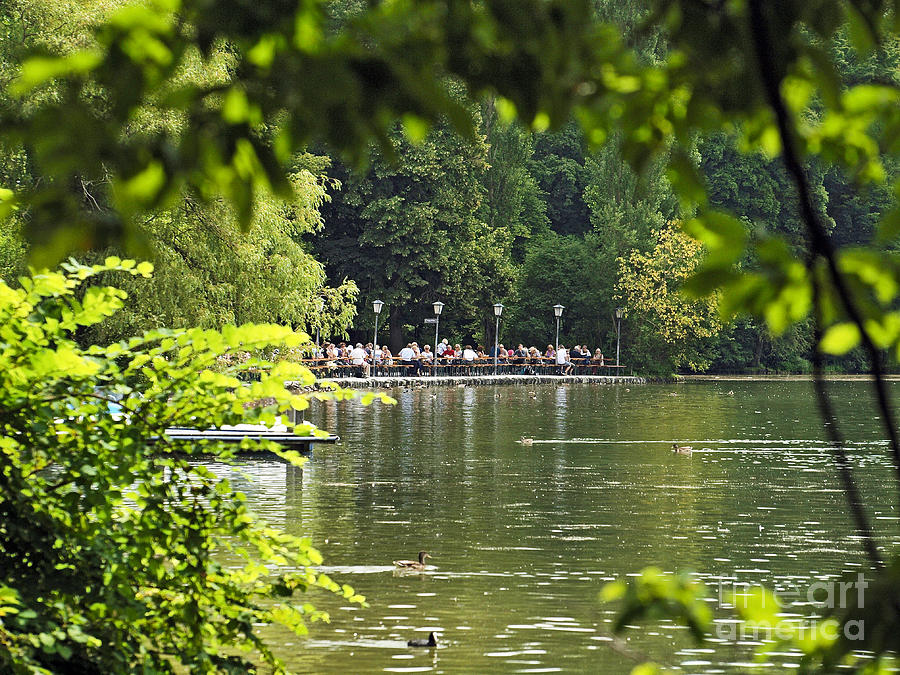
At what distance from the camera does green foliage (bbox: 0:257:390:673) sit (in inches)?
199

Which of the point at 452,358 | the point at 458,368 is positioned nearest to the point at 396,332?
the point at 458,368

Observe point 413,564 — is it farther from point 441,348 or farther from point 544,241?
point 544,241

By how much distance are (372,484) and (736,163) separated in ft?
177

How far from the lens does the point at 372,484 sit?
2031cm

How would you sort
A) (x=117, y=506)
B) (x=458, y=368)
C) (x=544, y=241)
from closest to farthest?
(x=117, y=506), (x=458, y=368), (x=544, y=241)

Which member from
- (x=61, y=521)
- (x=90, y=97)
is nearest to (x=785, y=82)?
(x=61, y=521)

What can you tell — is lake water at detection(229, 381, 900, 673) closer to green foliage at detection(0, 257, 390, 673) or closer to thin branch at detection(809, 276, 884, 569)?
thin branch at detection(809, 276, 884, 569)

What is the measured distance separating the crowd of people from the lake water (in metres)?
16.3

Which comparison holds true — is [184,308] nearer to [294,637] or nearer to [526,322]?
[294,637]

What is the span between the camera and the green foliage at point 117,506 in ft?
16.6

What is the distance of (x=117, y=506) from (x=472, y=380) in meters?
48.3

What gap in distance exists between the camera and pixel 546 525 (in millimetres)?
16969

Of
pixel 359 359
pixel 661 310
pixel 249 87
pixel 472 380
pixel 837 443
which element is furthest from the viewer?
pixel 661 310

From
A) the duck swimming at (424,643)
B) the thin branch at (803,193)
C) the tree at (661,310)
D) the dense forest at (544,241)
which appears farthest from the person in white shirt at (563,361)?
the thin branch at (803,193)
